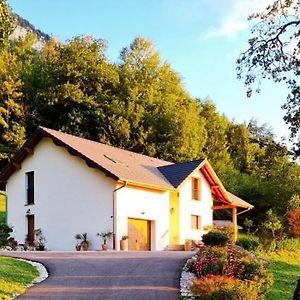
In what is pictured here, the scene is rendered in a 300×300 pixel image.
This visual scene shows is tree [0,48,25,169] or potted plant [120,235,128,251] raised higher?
tree [0,48,25,169]

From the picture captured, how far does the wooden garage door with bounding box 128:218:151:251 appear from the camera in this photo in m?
31.0

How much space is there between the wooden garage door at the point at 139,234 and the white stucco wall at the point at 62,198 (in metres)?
1.55

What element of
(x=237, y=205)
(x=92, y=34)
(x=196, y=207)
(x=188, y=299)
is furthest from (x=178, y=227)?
(x=92, y=34)

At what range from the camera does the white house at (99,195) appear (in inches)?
1200

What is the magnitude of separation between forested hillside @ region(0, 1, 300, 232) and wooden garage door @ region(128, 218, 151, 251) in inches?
637

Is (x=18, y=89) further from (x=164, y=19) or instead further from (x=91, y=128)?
(x=164, y=19)

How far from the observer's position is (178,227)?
113 ft

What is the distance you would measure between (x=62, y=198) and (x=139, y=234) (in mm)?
4395

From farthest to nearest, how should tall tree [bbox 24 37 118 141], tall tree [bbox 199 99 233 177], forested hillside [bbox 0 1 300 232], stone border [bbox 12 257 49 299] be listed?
tall tree [bbox 199 99 233 177], tall tree [bbox 24 37 118 141], forested hillside [bbox 0 1 300 232], stone border [bbox 12 257 49 299]

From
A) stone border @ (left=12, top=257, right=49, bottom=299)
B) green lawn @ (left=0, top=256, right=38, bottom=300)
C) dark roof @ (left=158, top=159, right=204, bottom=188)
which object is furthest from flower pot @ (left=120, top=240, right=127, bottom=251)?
green lawn @ (left=0, top=256, right=38, bottom=300)

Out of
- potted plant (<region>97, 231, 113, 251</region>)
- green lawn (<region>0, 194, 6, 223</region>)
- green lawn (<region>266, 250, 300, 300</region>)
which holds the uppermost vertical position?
green lawn (<region>0, 194, 6, 223</region>)

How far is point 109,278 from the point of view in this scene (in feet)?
51.6

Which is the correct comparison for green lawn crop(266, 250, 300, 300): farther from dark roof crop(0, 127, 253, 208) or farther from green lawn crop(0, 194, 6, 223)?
green lawn crop(0, 194, 6, 223)

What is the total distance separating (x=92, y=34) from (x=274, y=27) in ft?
152
